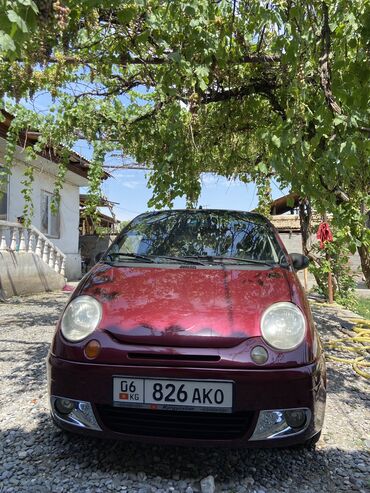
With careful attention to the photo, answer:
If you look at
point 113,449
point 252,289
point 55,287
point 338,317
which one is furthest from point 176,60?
point 55,287

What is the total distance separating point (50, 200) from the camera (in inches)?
536

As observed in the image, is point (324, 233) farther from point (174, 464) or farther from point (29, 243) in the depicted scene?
point (174, 464)

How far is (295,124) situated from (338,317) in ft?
16.4

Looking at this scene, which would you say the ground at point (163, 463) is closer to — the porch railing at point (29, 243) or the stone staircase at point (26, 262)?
the stone staircase at point (26, 262)

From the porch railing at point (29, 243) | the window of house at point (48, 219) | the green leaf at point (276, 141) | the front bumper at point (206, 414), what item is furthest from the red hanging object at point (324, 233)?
the window of house at point (48, 219)

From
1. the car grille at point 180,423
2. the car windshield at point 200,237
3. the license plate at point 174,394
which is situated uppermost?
the car windshield at point 200,237

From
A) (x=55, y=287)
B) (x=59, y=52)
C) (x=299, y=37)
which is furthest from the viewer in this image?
(x=55, y=287)

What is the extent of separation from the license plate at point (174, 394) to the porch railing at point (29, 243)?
8101 mm

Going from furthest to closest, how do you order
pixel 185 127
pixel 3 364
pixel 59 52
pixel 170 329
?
pixel 185 127 < pixel 59 52 < pixel 3 364 < pixel 170 329

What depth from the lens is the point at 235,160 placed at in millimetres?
7746

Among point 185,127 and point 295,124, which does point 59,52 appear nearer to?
point 185,127

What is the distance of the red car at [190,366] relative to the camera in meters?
2.15

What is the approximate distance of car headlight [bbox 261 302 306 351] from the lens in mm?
2254

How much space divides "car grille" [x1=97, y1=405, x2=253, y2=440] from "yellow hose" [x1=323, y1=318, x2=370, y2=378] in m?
2.53
